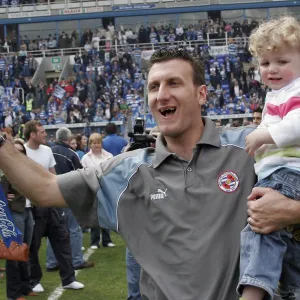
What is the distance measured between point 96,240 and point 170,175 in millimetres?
8153

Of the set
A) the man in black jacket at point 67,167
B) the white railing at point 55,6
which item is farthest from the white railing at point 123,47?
the man in black jacket at point 67,167

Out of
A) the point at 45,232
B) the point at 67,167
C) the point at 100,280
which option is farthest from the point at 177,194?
the point at 67,167

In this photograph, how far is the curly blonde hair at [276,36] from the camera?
2719 mm

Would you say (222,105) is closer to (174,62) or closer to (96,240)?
(96,240)

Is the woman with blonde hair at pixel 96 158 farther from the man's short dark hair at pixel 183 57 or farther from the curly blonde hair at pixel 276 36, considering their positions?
the curly blonde hair at pixel 276 36

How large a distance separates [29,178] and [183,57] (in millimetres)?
793

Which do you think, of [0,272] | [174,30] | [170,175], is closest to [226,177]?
[170,175]

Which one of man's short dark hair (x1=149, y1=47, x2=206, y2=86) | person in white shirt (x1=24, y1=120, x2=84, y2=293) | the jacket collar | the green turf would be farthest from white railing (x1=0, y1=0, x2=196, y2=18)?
the jacket collar

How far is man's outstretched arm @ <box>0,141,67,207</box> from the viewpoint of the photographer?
2.87m

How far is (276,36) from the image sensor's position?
2.72m

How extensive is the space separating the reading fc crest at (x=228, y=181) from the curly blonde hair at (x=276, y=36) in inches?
19.0

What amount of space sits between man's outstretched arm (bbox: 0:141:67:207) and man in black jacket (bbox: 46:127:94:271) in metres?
5.87

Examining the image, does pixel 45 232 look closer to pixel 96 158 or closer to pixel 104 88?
pixel 96 158

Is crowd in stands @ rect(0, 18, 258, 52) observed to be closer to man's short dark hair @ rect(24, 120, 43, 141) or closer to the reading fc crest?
man's short dark hair @ rect(24, 120, 43, 141)
